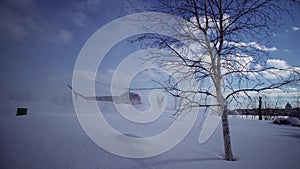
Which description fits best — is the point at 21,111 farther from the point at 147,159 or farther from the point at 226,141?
the point at 226,141

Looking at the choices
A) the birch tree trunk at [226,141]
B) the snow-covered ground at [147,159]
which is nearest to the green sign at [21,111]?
the snow-covered ground at [147,159]

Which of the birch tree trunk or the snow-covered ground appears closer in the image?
the snow-covered ground

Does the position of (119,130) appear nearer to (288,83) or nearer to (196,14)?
(196,14)

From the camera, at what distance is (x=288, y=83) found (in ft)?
11.4

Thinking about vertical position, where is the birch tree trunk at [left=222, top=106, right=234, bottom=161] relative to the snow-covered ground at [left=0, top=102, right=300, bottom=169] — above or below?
above

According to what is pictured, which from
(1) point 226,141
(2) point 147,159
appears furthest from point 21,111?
(1) point 226,141

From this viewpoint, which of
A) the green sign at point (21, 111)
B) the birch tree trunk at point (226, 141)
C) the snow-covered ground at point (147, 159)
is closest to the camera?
the snow-covered ground at point (147, 159)

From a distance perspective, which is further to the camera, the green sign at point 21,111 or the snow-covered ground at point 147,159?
the green sign at point 21,111

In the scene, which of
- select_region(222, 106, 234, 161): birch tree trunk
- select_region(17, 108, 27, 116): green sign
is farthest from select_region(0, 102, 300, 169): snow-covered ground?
select_region(17, 108, 27, 116): green sign

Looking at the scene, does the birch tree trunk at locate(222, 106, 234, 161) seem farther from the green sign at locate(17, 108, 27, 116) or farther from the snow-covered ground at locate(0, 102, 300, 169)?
the green sign at locate(17, 108, 27, 116)

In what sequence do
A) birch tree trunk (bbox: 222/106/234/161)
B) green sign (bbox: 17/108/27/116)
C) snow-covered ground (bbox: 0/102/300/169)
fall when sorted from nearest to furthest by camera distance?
snow-covered ground (bbox: 0/102/300/169) < birch tree trunk (bbox: 222/106/234/161) < green sign (bbox: 17/108/27/116)

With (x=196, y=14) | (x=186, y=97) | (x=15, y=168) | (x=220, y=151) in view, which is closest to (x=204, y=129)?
(x=220, y=151)

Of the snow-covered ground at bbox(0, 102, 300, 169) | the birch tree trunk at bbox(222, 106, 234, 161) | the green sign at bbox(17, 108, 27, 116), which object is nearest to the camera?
the snow-covered ground at bbox(0, 102, 300, 169)

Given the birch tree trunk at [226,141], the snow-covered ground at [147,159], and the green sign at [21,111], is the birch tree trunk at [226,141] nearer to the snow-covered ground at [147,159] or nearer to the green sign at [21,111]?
the snow-covered ground at [147,159]
